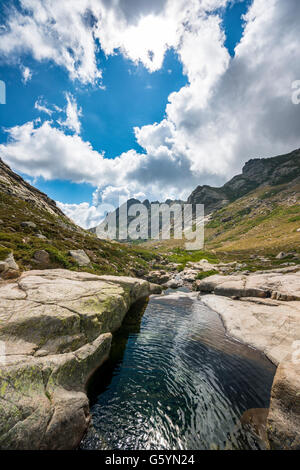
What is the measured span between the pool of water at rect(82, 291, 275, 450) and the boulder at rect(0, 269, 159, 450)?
46.8 inches

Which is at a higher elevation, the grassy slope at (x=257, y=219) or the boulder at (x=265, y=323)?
the grassy slope at (x=257, y=219)

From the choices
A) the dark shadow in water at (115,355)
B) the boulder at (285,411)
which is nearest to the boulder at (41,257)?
the dark shadow in water at (115,355)

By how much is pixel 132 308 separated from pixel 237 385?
14.0m

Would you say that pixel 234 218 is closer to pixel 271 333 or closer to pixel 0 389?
pixel 271 333

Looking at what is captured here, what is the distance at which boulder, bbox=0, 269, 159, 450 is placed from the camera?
5.89 m

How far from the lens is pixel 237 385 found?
413 inches

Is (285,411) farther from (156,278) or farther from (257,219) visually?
(257,219)

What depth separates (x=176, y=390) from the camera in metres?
9.91

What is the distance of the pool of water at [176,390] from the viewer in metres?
7.26

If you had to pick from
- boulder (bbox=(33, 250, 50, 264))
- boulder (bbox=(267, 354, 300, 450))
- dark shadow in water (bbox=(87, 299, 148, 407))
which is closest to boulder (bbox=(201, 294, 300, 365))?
boulder (bbox=(267, 354, 300, 450))

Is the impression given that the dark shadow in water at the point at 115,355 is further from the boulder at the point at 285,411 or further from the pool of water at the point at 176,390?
the boulder at the point at 285,411

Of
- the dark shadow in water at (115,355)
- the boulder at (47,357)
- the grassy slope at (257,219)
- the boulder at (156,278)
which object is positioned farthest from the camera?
the grassy slope at (257,219)

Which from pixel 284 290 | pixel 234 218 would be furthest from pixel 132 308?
pixel 234 218

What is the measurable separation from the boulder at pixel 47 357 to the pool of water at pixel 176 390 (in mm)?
1189
